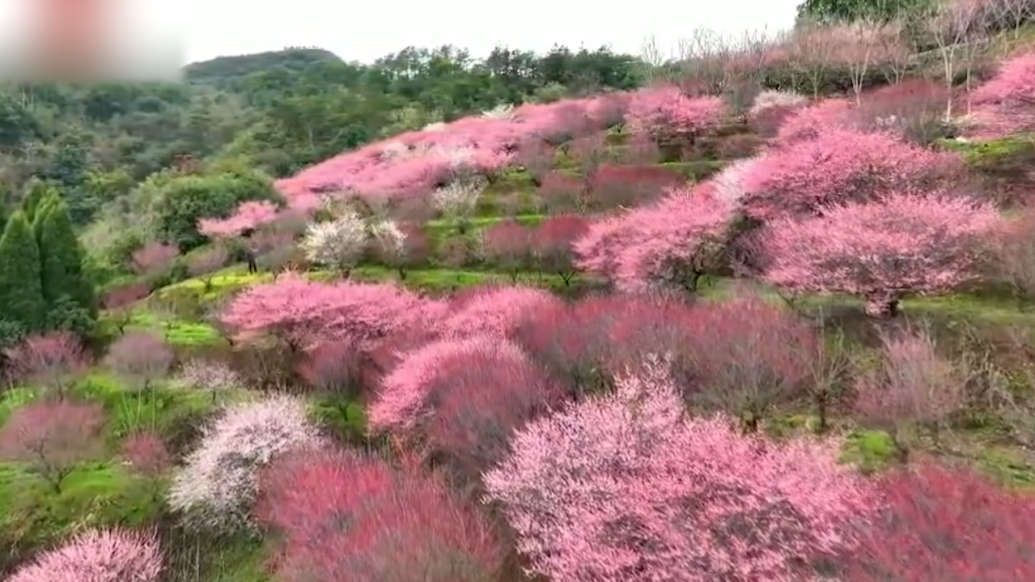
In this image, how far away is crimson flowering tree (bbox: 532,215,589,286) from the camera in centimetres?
3155

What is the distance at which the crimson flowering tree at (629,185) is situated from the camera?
3506cm

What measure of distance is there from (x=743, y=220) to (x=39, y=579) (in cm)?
2506

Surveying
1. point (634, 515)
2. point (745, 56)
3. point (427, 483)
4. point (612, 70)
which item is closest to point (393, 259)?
point (427, 483)

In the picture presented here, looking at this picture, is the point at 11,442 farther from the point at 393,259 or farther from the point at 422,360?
the point at 393,259

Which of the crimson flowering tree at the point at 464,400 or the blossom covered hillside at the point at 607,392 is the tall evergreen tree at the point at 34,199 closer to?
the blossom covered hillside at the point at 607,392

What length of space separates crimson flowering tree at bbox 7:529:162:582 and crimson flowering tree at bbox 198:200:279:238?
1043 inches

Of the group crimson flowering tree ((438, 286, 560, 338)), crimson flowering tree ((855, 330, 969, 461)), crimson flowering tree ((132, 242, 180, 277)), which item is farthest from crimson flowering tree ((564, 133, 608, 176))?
crimson flowering tree ((132, 242, 180, 277))

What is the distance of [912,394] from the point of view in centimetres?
1608

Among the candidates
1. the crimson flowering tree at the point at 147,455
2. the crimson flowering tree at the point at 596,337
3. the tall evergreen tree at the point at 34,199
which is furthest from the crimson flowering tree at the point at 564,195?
the tall evergreen tree at the point at 34,199

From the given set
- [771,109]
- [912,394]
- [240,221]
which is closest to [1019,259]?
[912,394]

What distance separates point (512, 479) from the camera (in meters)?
15.3

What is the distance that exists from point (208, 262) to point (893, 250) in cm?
3565

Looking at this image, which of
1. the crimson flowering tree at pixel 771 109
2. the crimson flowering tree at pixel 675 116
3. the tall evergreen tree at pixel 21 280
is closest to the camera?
the tall evergreen tree at pixel 21 280

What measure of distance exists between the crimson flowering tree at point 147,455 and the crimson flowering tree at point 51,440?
1328mm
